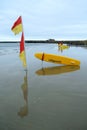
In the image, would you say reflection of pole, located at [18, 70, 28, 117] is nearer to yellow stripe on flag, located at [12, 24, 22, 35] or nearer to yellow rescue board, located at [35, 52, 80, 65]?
yellow stripe on flag, located at [12, 24, 22, 35]

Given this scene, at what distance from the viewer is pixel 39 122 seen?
5.50 meters

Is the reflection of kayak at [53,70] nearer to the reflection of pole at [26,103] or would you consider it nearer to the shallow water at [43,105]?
the shallow water at [43,105]

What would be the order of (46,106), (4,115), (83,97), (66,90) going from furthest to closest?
(66,90)
(83,97)
(46,106)
(4,115)

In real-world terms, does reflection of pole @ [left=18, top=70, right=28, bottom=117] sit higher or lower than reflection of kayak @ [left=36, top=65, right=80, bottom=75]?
higher

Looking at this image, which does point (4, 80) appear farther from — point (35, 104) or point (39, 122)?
point (39, 122)

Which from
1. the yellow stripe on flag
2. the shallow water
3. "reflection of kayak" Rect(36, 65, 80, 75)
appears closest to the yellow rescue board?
"reflection of kayak" Rect(36, 65, 80, 75)

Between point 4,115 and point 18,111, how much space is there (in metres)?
0.47

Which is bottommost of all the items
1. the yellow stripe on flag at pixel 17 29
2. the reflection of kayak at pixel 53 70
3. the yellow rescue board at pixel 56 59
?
the reflection of kayak at pixel 53 70

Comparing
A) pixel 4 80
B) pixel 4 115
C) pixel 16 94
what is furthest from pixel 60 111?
pixel 4 80

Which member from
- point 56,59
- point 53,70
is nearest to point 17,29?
point 53,70

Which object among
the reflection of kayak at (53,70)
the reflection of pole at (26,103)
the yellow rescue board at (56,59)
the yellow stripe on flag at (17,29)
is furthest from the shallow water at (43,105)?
the yellow rescue board at (56,59)

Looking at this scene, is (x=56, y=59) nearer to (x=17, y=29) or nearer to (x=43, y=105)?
(x=17, y=29)

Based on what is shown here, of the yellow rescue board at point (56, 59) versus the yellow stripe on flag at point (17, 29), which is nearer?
the yellow stripe on flag at point (17, 29)

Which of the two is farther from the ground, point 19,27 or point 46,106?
point 19,27
